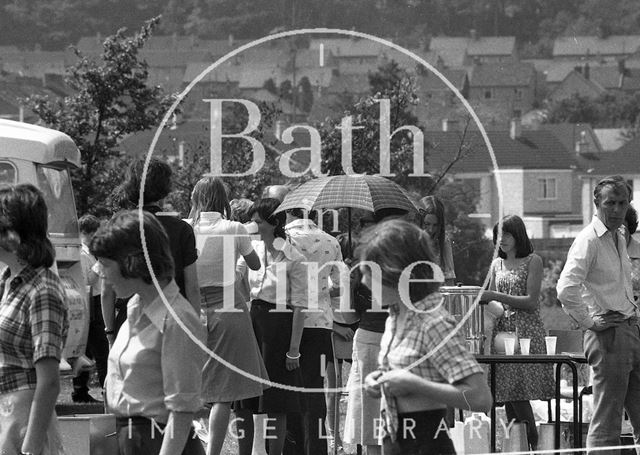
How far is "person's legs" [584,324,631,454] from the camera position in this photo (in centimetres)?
796

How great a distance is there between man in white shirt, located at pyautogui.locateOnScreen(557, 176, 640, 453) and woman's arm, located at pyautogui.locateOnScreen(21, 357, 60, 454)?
3.89 meters

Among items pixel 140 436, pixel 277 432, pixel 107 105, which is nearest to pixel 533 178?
pixel 107 105

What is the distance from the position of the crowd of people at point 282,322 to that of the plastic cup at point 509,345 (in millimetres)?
166

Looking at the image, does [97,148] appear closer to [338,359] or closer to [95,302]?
[95,302]

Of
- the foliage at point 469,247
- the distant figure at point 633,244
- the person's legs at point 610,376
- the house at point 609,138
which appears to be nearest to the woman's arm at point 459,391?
the person's legs at point 610,376

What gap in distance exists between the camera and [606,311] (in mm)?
8023

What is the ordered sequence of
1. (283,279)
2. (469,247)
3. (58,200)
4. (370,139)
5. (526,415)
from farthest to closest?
1. (469,247)
2. (370,139)
3. (58,200)
4. (526,415)
5. (283,279)

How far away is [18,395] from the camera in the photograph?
4773mm

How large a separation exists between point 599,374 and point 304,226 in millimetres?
1974

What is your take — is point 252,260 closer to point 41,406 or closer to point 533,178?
point 41,406

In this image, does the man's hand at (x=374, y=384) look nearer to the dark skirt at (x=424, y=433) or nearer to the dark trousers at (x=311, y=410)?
the dark skirt at (x=424, y=433)

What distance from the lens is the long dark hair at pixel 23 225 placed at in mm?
4770

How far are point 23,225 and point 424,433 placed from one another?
4.93 ft

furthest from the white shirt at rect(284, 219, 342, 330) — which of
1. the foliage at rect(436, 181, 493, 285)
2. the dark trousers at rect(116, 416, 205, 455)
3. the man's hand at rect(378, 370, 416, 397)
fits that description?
the foliage at rect(436, 181, 493, 285)
